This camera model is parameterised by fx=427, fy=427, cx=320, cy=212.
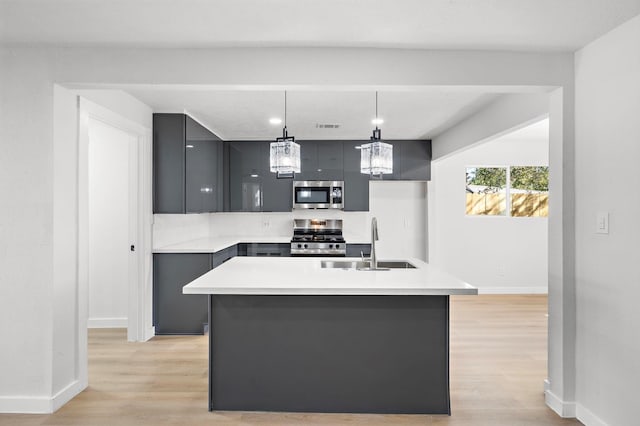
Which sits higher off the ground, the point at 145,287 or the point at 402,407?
the point at 145,287

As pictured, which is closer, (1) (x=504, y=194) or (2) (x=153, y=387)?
(2) (x=153, y=387)

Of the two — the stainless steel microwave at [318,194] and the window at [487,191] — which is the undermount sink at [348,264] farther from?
the window at [487,191]

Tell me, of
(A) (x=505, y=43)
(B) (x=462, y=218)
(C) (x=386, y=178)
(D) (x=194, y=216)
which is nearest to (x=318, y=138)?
(C) (x=386, y=178)

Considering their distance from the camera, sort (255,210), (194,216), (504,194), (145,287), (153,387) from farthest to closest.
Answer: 1. (504,194)
2. (255,210)
3. (194,216)
4. (145,287)
5. (153,387)

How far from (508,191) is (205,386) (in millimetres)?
5138

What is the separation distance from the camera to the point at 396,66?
8.87ft

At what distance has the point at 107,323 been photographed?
4.64 metres

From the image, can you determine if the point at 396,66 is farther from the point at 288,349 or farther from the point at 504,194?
the point at 504,194

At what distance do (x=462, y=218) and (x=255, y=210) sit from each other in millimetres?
3033
